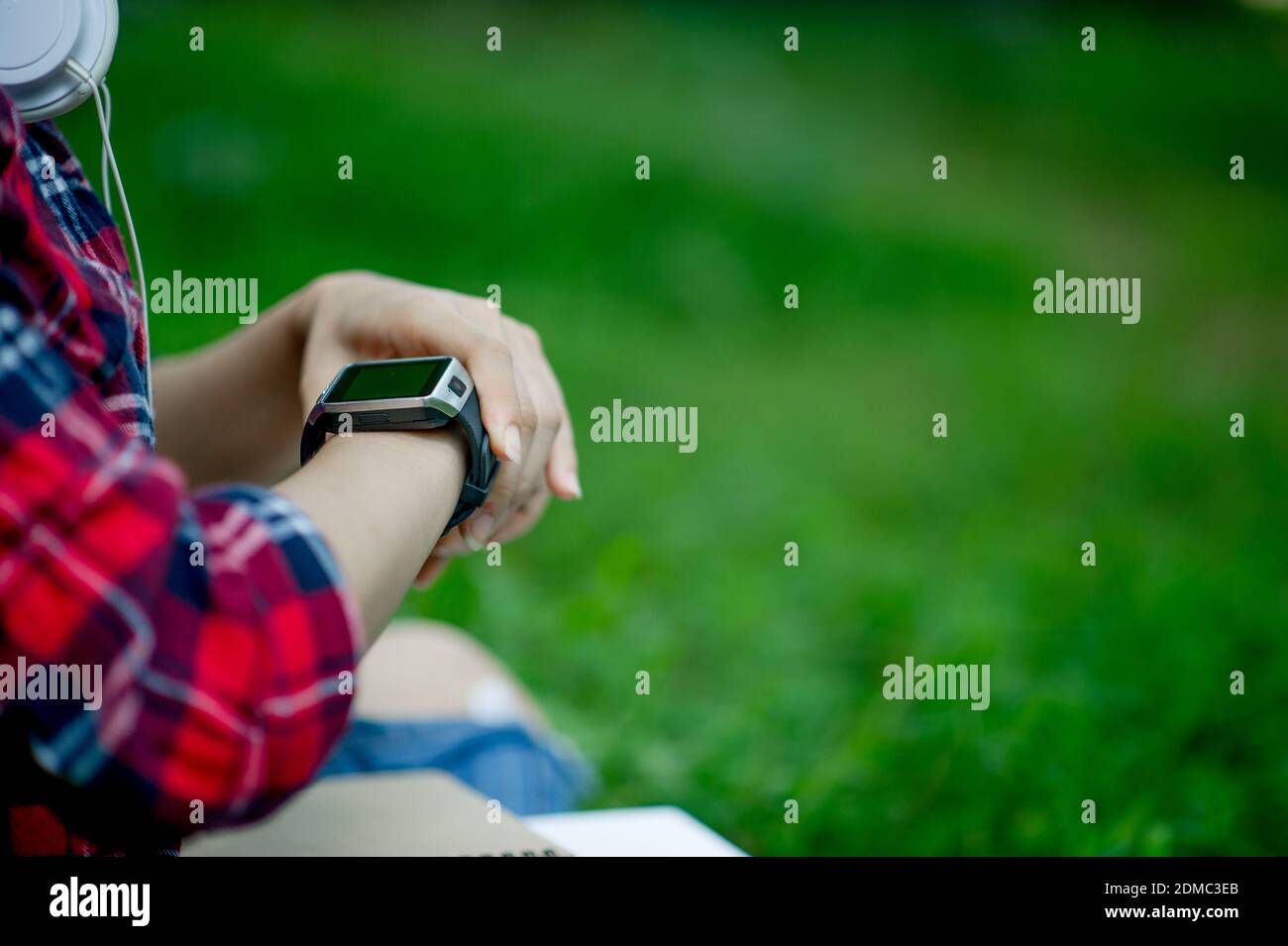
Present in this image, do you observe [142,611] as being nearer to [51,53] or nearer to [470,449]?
[470,449]

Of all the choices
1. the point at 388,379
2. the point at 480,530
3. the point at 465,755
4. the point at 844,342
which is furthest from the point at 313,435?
the point at 844,342

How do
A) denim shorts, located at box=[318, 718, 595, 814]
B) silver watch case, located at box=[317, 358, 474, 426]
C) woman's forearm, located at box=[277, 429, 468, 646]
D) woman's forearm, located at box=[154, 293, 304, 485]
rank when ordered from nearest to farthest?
1. woman's forearm, located at box=[277, 429, 468, 646]
2. silver watch case, located at box=[317, 358, 474, 426]
3. woman's forearm, located at box=[154, 293, 304, 485]
4. denim shorts, located at box=[318, 718, 595, 814]

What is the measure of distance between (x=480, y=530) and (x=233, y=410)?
444 millimetres

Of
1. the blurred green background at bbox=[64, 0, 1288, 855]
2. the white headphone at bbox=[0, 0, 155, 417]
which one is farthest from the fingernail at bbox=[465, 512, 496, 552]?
the blurred green background at bbox=[64, 0, 1288, 855]

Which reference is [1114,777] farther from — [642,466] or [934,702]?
[642,466]

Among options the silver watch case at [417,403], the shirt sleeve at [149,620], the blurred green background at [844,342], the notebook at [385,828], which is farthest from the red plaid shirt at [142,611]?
the blurred green background at [844,342]

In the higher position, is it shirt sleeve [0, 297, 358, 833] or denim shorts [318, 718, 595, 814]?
shirt sleeve [0, 297, 358, 833]

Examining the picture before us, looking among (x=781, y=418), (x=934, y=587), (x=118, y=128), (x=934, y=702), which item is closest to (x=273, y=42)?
(x=118, y=128)

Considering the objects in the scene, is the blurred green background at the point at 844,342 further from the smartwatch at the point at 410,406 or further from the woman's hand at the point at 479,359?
the smartwatch at the point at 410,406

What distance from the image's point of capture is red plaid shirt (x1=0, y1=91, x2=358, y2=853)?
22.8 inches

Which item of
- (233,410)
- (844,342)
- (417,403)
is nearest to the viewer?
(417,403)

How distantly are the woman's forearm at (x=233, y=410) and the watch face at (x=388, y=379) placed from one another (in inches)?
13.8

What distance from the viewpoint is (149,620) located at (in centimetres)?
59

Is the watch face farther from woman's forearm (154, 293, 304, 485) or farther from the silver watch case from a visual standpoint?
woman's forearm (154, 293, 304, 485)
